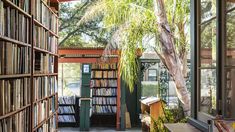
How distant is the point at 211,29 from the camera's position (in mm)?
2863

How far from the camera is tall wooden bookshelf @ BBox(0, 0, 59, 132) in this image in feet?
8.45

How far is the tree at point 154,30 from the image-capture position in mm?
5145

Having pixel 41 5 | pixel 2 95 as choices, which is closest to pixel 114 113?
pixel 41 5

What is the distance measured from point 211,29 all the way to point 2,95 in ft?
6.06

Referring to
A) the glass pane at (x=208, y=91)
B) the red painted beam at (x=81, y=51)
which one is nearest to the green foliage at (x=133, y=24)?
the glass pane at (x=208, y=91)

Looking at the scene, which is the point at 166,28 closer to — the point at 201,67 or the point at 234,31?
the point at 201,67

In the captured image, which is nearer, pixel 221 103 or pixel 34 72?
pixel 221 103

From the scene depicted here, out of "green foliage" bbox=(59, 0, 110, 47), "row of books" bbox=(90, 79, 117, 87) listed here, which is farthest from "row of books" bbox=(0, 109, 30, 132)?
"green foliage" bbox=(59, 0, 110, 47)

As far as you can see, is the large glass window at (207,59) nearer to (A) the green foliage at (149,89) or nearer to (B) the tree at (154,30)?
(B) the tree at (154,30)

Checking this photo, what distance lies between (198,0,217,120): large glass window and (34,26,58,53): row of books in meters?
1.86

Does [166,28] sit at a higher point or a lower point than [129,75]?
higher

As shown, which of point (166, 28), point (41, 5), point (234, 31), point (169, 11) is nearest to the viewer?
point (234, 31)

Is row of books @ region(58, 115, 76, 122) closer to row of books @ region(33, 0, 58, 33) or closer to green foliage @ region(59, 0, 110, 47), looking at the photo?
green foliage @ region(59, 0, 110, 47)

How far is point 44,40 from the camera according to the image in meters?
4.28
